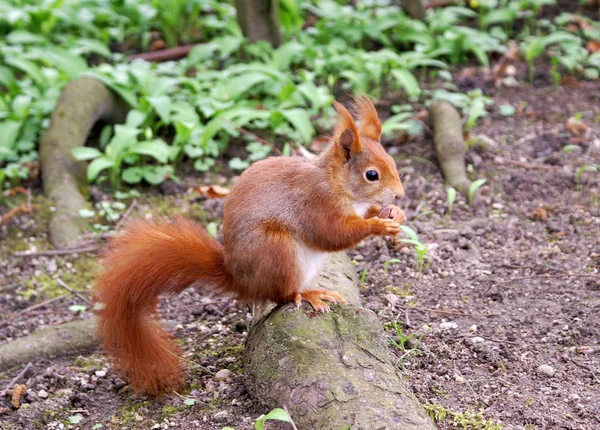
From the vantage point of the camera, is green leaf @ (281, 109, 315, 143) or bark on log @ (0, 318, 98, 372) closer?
bark on log @ (0, 318, 98, 372)

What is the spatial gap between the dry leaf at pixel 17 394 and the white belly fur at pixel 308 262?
1149 mm

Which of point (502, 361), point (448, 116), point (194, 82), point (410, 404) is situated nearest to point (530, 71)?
point (448, 116)

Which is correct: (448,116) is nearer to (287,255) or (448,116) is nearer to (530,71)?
(530,71)

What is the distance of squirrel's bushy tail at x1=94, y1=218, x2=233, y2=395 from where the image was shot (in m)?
2.71

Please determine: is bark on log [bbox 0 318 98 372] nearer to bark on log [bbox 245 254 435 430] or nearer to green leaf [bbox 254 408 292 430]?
bark on log [bbox 245 254 435 430]

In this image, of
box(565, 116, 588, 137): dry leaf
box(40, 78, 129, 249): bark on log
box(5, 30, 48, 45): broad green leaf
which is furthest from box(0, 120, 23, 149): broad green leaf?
box(565, 116, 588, 137): dry leaf

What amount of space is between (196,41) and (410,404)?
169 inches

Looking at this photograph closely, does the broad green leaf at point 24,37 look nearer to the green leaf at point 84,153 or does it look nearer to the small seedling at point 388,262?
the green leaf at point 84,153

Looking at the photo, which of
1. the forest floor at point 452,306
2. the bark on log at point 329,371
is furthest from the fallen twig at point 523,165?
the bark on log at point 329,371

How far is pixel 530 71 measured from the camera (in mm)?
5312

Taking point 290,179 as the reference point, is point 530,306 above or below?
below

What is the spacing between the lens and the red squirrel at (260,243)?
8.59 feet

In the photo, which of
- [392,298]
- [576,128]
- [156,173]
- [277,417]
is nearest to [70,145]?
[156,173]

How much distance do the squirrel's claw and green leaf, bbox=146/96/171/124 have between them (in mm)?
1994
